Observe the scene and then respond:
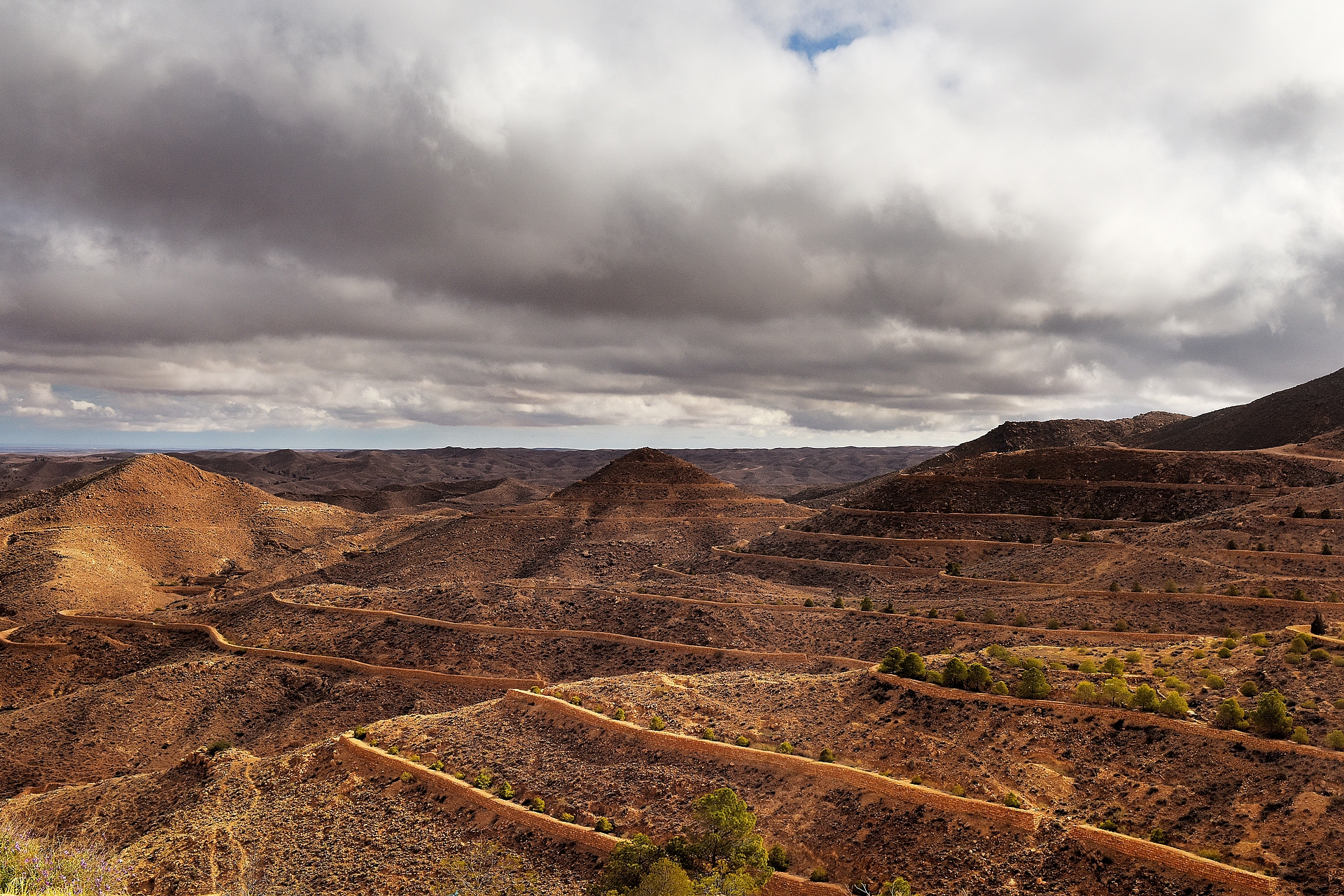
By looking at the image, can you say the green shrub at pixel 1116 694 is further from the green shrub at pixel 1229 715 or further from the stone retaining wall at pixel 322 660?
the stone retaining wall at pixel 322 660

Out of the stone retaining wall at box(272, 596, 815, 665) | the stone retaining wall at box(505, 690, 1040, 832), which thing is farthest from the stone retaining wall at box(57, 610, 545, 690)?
the stone retaining wall at box(505, 690, 1040, 832)

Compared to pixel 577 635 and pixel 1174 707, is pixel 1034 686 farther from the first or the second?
pixel 577 635

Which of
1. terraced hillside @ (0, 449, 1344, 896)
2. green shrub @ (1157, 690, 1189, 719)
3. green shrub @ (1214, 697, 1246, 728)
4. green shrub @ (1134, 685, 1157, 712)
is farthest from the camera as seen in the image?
green shrub @ (1134, 685, 1157, 712)

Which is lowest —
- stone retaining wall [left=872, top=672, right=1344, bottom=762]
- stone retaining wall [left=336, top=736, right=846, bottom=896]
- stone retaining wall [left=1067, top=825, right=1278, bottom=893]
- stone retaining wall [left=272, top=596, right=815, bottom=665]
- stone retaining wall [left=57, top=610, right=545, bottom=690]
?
stone retaining wall [left=57, top=610, right=545, bottom=690]

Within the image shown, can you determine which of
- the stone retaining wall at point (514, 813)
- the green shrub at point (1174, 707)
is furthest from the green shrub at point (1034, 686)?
the stone retaining wall at point (514, 813)

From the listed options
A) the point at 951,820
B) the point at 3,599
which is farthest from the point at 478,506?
the point at 951,820

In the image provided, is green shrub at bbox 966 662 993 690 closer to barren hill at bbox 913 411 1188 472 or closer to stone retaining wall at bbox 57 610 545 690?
stone retaining wall at bbox 57 610 545 690
